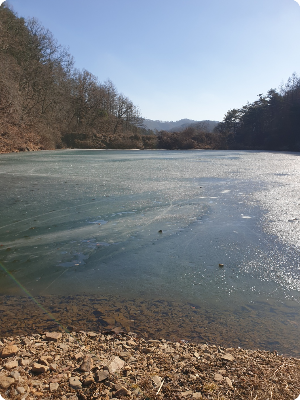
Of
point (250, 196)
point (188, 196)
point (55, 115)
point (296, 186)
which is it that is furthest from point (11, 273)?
point (55, 115)

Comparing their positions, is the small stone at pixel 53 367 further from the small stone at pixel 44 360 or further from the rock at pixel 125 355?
the rock at pixel 125 355

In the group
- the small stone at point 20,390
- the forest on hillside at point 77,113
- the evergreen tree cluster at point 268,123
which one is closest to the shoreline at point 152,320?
the small stone at point 20,390

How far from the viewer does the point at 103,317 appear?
2131 millimetres

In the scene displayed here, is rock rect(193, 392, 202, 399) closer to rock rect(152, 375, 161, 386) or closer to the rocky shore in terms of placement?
the rocky shore

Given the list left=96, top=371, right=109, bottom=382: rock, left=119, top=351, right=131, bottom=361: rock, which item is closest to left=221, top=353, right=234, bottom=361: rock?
left=119, top=351, right=131, bottom=361: rock

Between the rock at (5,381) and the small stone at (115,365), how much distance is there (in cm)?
46

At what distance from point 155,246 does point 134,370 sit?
2.04 m

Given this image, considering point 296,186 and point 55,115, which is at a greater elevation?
point 55,115

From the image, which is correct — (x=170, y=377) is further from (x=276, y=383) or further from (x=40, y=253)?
(x=40, y=253)

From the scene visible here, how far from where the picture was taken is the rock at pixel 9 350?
5.34 ft

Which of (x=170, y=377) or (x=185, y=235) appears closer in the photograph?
(x=170, y=377)

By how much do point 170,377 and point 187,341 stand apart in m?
0.40

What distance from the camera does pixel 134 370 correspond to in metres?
1.53

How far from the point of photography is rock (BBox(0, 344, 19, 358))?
1628mm
